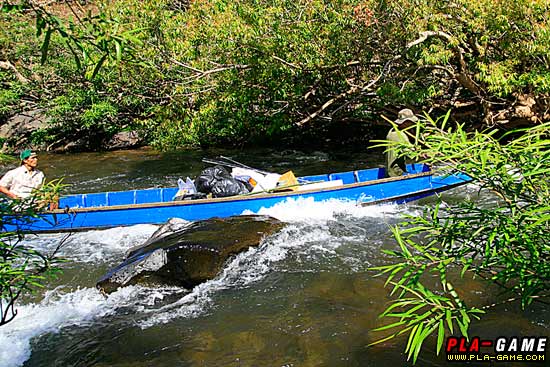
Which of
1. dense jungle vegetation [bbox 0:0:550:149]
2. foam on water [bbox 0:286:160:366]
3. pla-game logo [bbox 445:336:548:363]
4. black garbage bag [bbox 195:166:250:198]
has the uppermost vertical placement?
dense jungle vegetation [bbox 0:0:550:149]

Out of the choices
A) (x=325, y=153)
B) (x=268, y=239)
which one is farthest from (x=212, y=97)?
(x=268, y=239)

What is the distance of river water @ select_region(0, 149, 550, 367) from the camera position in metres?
5.20

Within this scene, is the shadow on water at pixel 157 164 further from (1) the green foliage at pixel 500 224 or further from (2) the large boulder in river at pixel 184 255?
(1) the green foliage at pixel 500 224

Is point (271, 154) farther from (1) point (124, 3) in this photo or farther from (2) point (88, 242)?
(2) point (88, 242)

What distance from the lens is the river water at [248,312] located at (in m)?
5.20

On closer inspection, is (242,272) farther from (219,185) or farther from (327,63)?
(327,63)

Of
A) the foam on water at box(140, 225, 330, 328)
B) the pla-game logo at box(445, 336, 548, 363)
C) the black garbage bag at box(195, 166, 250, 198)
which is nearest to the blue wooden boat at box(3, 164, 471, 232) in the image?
the black garbage bag at box(195, 166, 250, 198)

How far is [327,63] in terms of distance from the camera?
12312 millimetres

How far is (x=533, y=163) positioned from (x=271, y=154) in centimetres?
1461

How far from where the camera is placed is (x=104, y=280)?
668 cm

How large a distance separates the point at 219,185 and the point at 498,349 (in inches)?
229

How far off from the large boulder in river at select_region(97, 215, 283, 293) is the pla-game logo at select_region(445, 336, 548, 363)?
122 inches

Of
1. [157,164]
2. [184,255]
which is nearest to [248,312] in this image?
[184,255]

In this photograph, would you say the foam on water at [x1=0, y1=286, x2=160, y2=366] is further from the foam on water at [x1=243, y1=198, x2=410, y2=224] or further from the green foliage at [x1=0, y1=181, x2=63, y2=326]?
the foam on water at [x1=243, y1=198, x2=410, y2=224]
